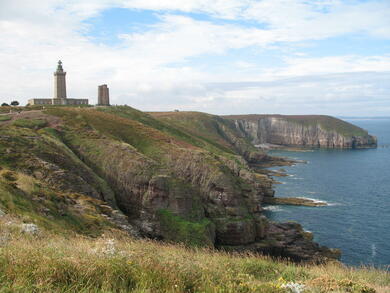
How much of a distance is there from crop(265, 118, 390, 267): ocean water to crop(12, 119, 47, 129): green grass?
42.8 meters

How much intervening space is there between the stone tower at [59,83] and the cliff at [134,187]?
97.3 ft

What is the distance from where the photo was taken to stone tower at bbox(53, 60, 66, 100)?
90.7m

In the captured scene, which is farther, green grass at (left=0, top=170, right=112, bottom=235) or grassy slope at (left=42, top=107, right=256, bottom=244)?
grassy slope at (left=42, top=107, right=256, bottom=244)

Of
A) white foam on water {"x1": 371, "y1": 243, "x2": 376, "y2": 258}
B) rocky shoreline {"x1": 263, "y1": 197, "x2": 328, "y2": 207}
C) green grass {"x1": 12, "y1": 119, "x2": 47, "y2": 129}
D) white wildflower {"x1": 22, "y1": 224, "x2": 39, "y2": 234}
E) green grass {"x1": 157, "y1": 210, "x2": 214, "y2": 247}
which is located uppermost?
green grass {"x1": 12, "y1": 119, "x2": 47, "y2": 129}

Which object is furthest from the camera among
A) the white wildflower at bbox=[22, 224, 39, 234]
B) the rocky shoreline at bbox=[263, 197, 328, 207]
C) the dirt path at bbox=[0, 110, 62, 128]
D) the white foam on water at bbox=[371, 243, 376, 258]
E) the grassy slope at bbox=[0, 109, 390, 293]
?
the rocky shoreline at bbox=[263, 197, 328, 207]

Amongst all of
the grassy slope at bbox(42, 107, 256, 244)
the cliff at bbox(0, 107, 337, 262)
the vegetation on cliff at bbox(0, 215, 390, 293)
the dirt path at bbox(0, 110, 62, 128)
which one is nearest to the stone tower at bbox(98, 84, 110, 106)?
the grassy slope at bbox(42, 107, 256, 244)

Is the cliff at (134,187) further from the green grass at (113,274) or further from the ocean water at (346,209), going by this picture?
the green grass at (113,274)

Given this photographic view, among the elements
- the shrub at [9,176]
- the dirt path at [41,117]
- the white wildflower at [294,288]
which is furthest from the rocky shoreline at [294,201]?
the white wildflower at [294,288]

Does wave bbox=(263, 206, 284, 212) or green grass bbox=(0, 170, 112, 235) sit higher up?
green grass bbox=(0, 170, 112, 235)

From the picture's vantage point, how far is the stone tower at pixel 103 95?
109062mm

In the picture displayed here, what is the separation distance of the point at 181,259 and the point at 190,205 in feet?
110

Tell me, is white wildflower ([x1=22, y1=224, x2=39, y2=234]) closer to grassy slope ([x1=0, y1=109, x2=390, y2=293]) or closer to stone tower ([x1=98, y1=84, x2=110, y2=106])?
grassy slope ([x1=0, y1=109, x2=390, y2=293])

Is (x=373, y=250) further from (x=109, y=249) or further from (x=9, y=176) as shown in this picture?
(x=109, y=249)

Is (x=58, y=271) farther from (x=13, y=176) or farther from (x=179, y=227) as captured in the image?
(x=179, y=227)
